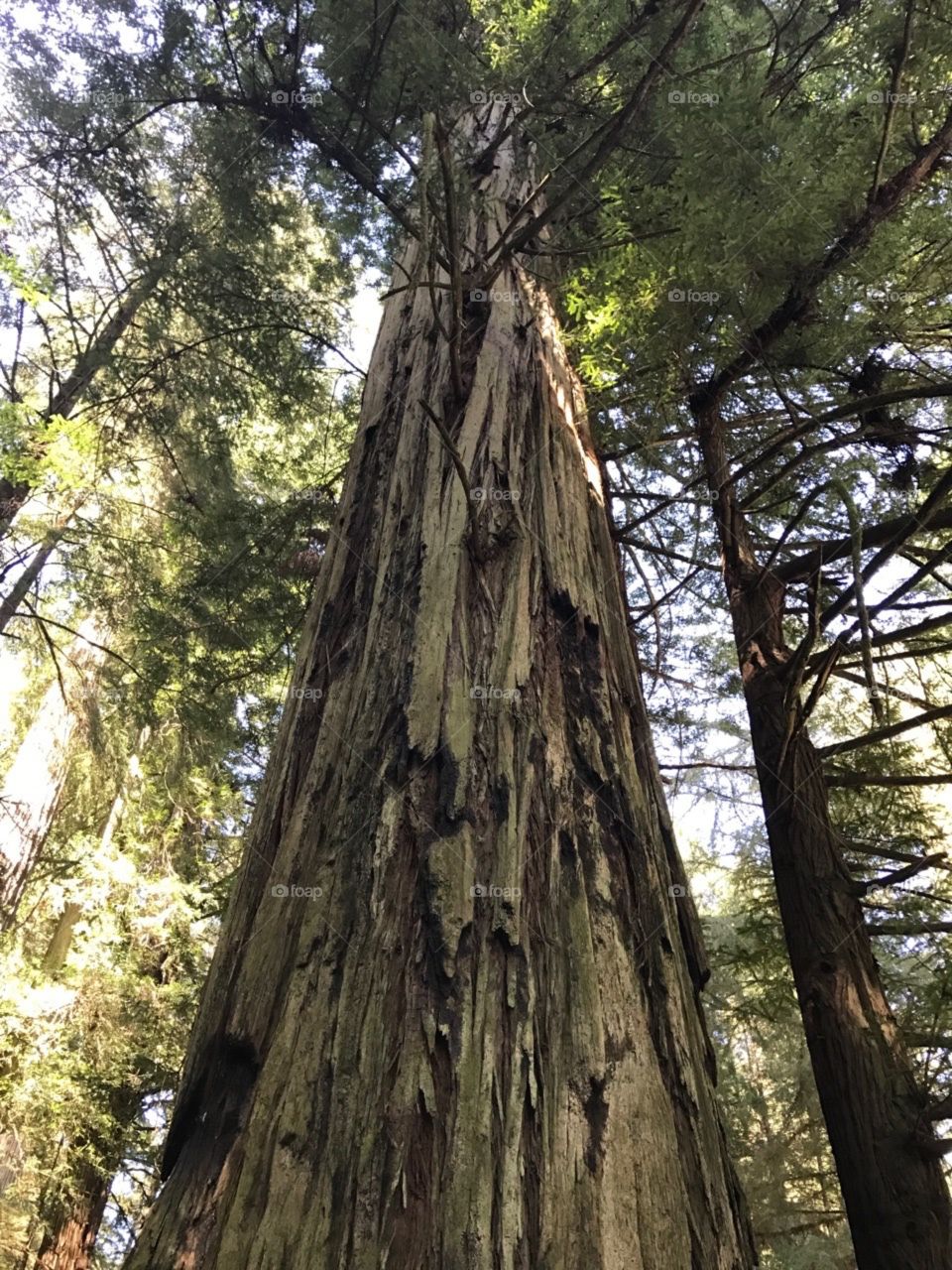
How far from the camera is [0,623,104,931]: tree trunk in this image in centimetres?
665

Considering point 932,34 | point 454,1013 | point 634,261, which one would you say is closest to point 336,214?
point 634,261

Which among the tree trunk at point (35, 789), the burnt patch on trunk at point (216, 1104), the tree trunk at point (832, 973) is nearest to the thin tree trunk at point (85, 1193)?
the tree trunk at point (35, 789)

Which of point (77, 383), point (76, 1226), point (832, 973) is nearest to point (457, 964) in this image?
point (832, 973)

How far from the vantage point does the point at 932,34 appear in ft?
9.37

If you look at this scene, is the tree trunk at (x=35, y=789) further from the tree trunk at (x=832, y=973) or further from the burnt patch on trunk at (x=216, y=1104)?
the burnt patch on trunk at (x=216, y=1104)

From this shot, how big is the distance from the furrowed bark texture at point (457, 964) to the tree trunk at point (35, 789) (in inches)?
216

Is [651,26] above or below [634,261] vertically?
above

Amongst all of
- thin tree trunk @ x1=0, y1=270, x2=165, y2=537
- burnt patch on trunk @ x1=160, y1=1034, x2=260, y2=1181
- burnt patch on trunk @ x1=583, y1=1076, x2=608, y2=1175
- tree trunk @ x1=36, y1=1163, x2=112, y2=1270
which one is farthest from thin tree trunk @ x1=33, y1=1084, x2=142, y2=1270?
burnt patch on trunk @ x1=583, y1=1076, x2=608, y2=1175

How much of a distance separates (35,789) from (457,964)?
23.4 ft

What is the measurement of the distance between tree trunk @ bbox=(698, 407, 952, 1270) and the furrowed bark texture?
2.07 meters

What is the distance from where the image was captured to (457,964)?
3.95ft

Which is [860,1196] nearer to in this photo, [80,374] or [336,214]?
[80,374]

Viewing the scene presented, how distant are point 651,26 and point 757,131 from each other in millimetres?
1877

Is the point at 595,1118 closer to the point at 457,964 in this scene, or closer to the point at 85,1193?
the point at 457,964
